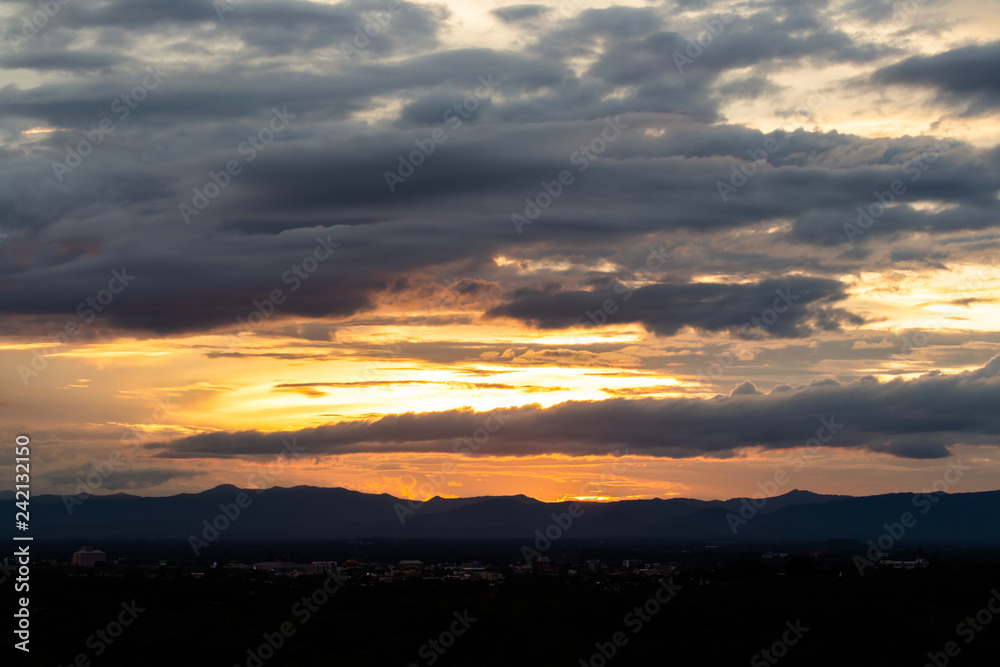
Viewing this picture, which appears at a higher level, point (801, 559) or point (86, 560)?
point (801, 559)

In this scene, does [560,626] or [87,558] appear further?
[87,558]

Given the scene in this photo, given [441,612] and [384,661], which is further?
[441,612]

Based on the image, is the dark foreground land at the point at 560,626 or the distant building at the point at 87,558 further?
the distant building at the point at 87,558

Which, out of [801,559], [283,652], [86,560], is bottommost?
[86,560]

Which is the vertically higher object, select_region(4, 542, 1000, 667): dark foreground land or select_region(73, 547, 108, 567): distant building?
select_region(4, 542, 1000, 667): dark foreground land

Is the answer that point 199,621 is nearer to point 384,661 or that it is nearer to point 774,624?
point 384,661

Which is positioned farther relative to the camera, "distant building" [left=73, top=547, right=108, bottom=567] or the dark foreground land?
"distant building" [left=73, top=547, right=108, bottom=567]

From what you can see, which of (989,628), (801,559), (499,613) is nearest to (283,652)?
(499,613)

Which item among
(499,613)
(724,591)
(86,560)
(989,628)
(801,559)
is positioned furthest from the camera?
(86,560)

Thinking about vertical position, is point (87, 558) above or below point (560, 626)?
below

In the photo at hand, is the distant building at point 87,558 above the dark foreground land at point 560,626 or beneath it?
beneath

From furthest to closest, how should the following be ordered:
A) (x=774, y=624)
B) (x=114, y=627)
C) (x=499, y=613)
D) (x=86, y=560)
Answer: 1. (x=86, y=560)
2. (x=499, y=613)
3. (x=114, y=627)
4. (x=774, y=624)

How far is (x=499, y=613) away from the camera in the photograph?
202ft

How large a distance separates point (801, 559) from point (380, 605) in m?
41.0
